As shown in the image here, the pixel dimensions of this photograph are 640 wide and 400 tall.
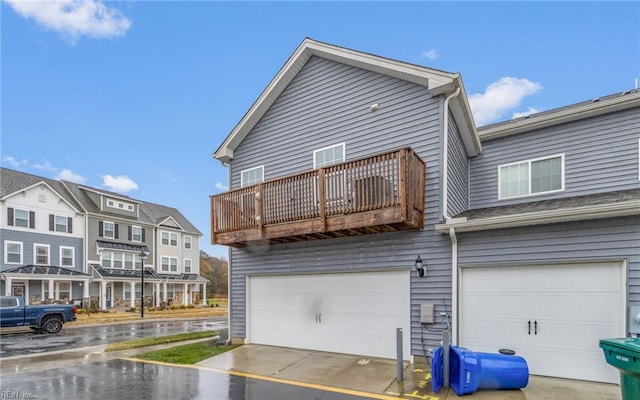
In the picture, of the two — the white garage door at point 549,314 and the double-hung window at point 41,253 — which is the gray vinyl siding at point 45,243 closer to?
the double-hung window at point 41,253

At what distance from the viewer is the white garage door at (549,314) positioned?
20.4ft

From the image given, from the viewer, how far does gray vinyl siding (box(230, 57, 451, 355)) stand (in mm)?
7699

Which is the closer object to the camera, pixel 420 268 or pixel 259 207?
pixel 420 268

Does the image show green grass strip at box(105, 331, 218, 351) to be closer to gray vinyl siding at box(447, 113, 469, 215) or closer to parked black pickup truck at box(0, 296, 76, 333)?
parked black pickup truck at box(0, 296, 76, 333)

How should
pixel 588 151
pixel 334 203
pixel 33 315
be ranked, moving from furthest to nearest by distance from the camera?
A: 1. pixel 33 315
2. pixel 588 151
3. pixel 334 203

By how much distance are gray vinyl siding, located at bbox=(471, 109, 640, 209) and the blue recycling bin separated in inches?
186

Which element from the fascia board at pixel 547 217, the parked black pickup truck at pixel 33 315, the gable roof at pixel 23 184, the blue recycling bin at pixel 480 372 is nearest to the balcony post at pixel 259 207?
the fascia board at pixel 547 217

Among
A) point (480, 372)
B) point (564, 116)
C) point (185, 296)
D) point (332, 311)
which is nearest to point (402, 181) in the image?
point (480, 372)

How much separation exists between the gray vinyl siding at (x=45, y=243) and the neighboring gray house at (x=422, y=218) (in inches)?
813

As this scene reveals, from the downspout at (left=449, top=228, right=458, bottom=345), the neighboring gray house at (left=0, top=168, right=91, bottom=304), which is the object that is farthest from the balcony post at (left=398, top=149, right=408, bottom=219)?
the neighboring gray house at (left=0, top=168, right=91, bottom=304)

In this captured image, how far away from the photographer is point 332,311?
8.86 m

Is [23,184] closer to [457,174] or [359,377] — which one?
[359,377]

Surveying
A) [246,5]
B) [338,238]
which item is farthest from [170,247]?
[338,238]

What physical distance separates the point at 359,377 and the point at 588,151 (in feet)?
24.7
